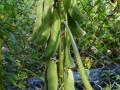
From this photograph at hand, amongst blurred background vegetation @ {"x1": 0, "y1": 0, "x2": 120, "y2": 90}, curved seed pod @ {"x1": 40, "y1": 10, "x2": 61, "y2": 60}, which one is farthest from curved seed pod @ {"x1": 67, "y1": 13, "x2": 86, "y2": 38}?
blurred background vegetation @ {"x1": 0, "y1": 0, "x2": 120, "y2": 90}

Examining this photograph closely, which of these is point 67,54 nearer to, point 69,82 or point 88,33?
point 69,82

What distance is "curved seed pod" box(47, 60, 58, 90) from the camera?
922 mm

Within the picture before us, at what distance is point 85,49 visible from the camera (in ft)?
9.40

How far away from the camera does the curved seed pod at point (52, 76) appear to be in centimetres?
92

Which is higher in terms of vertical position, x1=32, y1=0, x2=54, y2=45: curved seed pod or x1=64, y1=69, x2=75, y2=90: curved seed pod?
x1=32, y1=0, x2=54, y2=45: curved seed pod

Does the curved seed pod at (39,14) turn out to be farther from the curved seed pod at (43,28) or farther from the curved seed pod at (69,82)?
the curved seed pod at (69,82)

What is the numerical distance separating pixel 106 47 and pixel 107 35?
123 millimetres

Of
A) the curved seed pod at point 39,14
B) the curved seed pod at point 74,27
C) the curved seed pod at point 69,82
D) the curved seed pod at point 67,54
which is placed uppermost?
the curved seed pod at point 39,14

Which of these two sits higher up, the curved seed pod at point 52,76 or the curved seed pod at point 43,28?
the curved seed pod at point 43,28

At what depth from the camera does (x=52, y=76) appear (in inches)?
36.4

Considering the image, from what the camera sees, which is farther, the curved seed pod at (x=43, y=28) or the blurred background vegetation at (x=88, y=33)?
the blurred background vegetation at (x=88, y=33)

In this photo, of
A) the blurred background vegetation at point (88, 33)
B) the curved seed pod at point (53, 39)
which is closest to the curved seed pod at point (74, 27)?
the curved seed pod at point (53, 39)

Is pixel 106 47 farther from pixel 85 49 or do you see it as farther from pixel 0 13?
pixel 0 13

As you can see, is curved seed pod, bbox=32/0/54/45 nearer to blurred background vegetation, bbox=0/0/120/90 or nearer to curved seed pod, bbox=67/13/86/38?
curved seed pod, bbox=67/13/86/38
